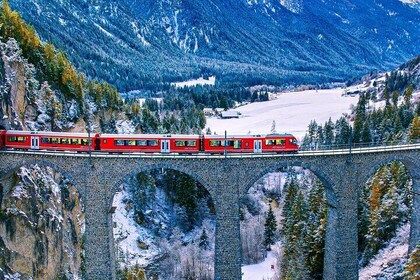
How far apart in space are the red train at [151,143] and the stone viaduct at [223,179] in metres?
2.05

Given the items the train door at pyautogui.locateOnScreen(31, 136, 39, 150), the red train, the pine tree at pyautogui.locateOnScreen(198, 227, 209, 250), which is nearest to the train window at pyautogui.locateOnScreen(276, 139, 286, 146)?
the red train

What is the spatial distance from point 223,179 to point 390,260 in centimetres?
2550

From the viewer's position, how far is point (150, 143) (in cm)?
5703

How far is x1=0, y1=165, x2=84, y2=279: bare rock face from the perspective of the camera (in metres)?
55.9

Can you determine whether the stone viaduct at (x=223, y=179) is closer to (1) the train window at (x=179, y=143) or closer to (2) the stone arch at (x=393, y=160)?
(2) the stone arch at (x=393, y=160)

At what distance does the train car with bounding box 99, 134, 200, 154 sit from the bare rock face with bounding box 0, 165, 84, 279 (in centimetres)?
1216

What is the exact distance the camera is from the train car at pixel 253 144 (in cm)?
5594

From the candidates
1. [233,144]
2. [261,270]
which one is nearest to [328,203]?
[233,144]

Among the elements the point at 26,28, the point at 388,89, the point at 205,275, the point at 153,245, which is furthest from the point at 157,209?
the point at 388,89

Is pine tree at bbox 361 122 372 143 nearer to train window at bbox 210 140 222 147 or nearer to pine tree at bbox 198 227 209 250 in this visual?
pine tree at bbox 198 227 209 250

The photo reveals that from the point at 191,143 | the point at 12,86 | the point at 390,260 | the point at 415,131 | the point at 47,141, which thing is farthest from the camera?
the point at 415,131

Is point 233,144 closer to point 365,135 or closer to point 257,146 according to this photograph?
point 257,146

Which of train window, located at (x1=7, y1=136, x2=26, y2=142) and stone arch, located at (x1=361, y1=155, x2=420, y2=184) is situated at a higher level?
train window, located at (x1=7, y1=136, x2=26, y2=142)

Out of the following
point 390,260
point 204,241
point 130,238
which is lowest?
point 204,241
